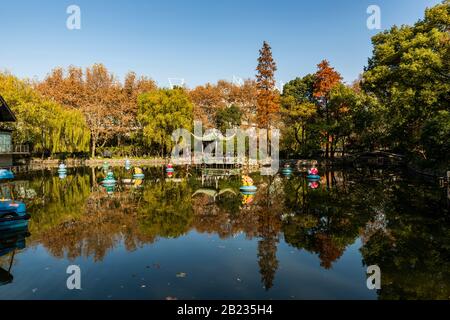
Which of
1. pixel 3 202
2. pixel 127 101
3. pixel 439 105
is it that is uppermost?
pixel 127 101

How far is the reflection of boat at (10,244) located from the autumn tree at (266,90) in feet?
117

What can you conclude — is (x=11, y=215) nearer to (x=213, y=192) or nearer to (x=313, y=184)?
(x=213, y=192)

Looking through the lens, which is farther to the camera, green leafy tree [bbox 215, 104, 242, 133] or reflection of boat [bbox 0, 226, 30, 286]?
green leafy tree [bbox 215, 104, 242, 133]

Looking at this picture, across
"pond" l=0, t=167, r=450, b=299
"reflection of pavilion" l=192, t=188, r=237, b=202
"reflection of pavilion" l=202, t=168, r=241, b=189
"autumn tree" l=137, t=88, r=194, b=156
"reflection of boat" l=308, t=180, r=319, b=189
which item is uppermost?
"autumn tree" l=137, t=88, r=194, b=156

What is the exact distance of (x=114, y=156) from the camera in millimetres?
54281

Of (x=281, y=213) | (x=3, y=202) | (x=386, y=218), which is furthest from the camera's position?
(x=281, y=213)

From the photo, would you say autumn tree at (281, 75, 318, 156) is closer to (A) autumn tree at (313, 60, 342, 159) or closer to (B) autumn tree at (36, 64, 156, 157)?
(A) autumn tree at (313, 60, 342, 159)

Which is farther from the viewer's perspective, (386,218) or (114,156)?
(114,156)

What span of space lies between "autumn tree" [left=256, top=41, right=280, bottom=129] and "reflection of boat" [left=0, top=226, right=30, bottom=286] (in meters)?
35.7

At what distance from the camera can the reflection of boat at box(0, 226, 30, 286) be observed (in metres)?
8.97

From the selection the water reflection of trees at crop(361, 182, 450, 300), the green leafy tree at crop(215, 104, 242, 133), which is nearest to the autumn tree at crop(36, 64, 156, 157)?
the green leafy tree at crop(215, 104, 242, 133)
